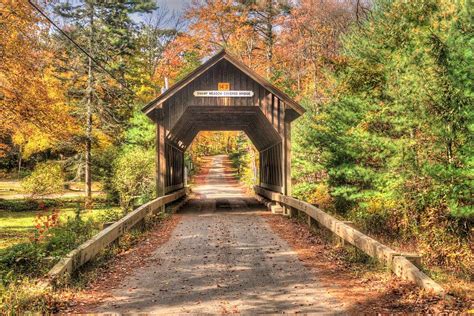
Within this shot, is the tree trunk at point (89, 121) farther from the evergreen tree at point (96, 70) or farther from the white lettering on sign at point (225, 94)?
the white lettering on sign at point (225, 94)

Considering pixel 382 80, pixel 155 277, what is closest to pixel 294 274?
pixel 155 277

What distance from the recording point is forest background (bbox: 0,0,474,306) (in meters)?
10.4

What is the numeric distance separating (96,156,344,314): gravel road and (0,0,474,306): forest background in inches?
76.4

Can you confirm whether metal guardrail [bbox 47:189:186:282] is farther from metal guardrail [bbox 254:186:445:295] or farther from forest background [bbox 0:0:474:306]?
metal guardrail [bbox 254:186:445:295]

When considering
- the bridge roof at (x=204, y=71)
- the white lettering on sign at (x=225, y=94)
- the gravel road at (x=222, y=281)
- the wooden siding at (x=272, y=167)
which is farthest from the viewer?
the wooden siding at (x=272, y=167)

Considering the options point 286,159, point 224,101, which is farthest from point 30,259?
point 286,159

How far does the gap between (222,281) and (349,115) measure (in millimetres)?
10651

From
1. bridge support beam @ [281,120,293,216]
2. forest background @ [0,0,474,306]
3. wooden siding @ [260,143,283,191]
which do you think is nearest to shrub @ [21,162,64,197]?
forest background @ [0,0,474,306]

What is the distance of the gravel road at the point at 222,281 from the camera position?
18.0ft

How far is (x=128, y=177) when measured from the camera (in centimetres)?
1920

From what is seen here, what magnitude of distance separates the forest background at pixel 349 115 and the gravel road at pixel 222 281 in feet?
6.37

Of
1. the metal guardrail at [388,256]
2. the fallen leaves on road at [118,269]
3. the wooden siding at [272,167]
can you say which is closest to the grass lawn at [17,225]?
the fallen leaves on road at [118,269]

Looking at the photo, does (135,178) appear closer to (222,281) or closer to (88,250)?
(88,250)

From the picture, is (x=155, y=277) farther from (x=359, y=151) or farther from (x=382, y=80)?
(x=382, y=80)
